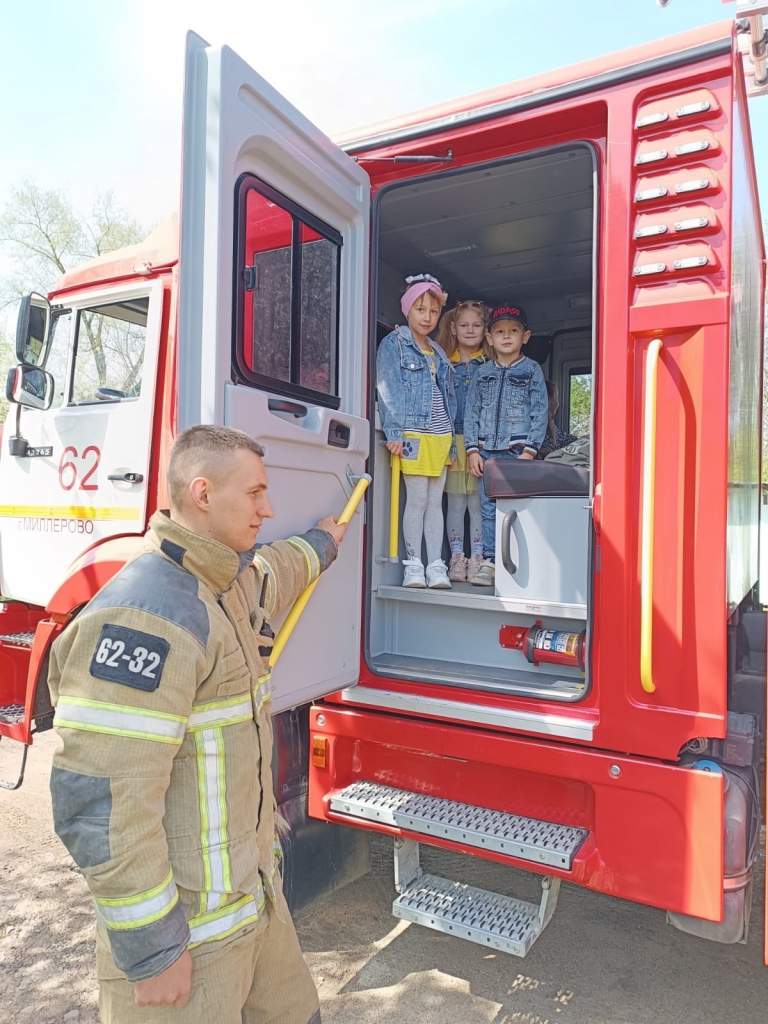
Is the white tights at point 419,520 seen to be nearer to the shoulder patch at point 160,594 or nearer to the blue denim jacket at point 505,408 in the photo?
the blue denim jacket at point 505,408

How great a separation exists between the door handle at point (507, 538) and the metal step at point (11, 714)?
6.81 ft

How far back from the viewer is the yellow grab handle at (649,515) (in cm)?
209

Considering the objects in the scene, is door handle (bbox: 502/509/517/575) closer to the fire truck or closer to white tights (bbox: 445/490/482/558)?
the fire truck

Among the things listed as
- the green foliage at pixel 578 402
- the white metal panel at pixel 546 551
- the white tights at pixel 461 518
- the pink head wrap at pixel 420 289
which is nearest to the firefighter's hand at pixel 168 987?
the white metal panel at pixel 546 551

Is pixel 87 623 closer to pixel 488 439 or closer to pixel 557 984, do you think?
pixel 557 984

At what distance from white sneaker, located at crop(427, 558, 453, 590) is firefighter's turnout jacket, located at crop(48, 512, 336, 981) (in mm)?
1610

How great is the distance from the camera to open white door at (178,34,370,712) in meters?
2.04

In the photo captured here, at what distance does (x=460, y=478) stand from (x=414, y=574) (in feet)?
2.98

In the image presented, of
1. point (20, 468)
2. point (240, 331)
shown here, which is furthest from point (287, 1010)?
point (20, 468)

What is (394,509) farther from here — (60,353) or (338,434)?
(60,353)

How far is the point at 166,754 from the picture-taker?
1330 millimetres

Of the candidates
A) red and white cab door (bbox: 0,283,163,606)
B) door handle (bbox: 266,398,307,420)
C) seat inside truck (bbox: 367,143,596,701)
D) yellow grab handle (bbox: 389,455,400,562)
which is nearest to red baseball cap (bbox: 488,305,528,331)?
seat inside truck (bbox: 367,143,596,701)

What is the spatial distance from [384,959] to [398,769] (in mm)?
755

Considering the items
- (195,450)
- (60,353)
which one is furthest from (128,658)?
(60,353)
